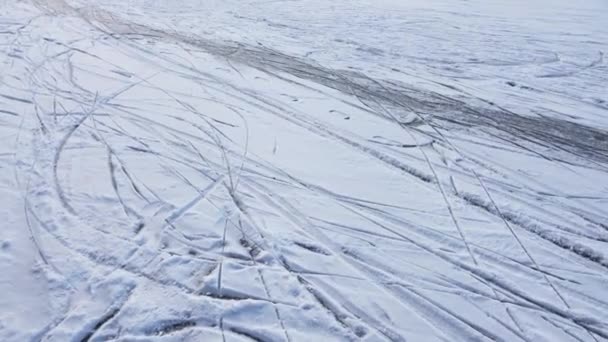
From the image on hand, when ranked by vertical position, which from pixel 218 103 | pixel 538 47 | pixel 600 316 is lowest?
pixel 600 316

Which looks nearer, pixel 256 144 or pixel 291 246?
pixel 291 246

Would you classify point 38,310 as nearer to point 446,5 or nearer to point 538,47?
point 538,47

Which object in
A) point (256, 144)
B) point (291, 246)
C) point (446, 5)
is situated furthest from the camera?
point (446, 5)

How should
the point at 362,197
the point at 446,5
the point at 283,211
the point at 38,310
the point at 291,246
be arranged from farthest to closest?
the point at 446,5 → the point at 362,197 → the point at 283,211 → the point at 291,246 → the point at 38,310

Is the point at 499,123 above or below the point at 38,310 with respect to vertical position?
above

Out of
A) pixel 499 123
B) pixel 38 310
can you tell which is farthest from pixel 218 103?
pixel 499 123

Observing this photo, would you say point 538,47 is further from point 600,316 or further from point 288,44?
point 600,316

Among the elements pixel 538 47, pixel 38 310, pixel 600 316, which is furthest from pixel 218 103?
pixel 538 47
